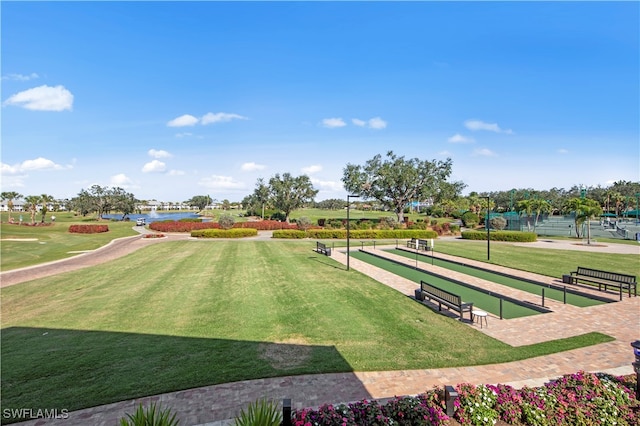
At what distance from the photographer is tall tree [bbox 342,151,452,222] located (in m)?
50.2

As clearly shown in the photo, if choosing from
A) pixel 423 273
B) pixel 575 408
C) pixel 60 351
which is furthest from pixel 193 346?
pixel 423 273

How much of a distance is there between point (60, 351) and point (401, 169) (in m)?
48.3

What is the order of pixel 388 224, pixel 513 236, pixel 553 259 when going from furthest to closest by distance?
1. pixel 388 224
2. pixel 513 236
3. pixel 553 259

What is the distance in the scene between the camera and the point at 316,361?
741 centimetres

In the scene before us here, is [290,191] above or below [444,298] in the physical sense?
above

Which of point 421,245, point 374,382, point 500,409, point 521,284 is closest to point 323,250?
point 421,245

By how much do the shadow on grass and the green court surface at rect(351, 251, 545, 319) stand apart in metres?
7.13

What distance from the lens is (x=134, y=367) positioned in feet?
23.5

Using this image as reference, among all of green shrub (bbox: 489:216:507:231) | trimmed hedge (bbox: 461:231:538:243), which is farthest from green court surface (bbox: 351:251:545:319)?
green shrub (bbox: 489:216:507:231)

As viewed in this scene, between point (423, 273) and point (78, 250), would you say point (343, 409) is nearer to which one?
point (423, 273)

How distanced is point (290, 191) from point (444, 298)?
45589 mm

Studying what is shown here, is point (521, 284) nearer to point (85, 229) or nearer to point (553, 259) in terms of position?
point (553, 259)

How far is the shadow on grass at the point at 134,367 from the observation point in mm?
5969

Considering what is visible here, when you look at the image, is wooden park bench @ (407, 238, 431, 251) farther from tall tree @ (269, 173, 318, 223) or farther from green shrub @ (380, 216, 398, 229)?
tall tree @ (269, 173, 318, 223)
